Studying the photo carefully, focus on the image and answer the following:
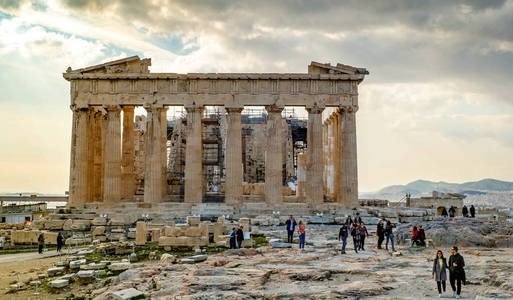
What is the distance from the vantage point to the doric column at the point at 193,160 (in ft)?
110

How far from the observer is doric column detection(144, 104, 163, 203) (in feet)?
110

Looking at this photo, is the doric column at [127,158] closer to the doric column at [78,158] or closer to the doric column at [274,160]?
the doric column at [78,158]

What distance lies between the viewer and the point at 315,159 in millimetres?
33469

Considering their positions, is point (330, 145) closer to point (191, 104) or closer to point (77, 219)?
point (191, 104)

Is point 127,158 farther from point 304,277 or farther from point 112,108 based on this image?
point 304,277

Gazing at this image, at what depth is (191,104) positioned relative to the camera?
33.8m

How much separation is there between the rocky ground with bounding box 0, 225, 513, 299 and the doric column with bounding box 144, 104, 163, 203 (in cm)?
1596

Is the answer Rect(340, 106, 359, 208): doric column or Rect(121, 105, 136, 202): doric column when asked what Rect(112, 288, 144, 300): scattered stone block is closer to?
Rect(340, 106, 359, 208): doric column

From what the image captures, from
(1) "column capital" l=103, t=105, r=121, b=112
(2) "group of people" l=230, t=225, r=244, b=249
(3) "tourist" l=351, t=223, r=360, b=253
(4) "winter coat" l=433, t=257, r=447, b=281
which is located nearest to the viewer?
(4) "winter coat" l=433, t=257, r=447, b=281

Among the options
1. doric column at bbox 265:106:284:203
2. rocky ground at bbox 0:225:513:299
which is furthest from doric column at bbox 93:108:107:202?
rocky ground at bbox 0:225:513:299

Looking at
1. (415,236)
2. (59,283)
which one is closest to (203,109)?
(415,236)

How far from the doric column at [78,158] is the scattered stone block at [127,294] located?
22.5 m

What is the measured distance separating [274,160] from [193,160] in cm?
535

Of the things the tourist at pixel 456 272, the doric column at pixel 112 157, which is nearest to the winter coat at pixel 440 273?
the tourist at pixel 456 272
